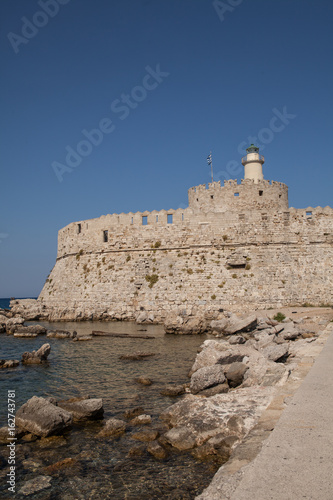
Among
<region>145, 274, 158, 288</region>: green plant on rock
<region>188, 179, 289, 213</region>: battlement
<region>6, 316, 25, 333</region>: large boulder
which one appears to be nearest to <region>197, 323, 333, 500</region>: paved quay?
<region>6, 316, 25, 333</region>: large boulder

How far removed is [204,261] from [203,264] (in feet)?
0.71

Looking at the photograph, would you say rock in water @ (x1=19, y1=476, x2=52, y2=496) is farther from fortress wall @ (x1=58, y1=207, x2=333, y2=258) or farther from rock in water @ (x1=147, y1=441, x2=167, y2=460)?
fortress wall @ (x1=58, y1=207, x2=333, y2=258)

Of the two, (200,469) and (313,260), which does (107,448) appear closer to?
(200,469)

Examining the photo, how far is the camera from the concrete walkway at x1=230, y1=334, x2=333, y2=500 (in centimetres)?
331

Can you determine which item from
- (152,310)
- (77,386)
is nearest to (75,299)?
(152,310)

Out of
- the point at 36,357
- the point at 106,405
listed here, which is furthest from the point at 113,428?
the point at 36,357

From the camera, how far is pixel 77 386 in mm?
10359

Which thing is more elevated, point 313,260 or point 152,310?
point 313,260

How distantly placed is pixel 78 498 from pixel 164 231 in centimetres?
2138

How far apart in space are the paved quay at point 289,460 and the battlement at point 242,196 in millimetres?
23280

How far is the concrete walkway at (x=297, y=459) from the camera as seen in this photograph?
3308mm

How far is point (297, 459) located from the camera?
384 centimetres

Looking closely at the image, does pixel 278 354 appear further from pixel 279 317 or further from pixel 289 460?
pixel 279 317

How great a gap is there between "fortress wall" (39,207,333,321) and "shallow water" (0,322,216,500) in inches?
230
